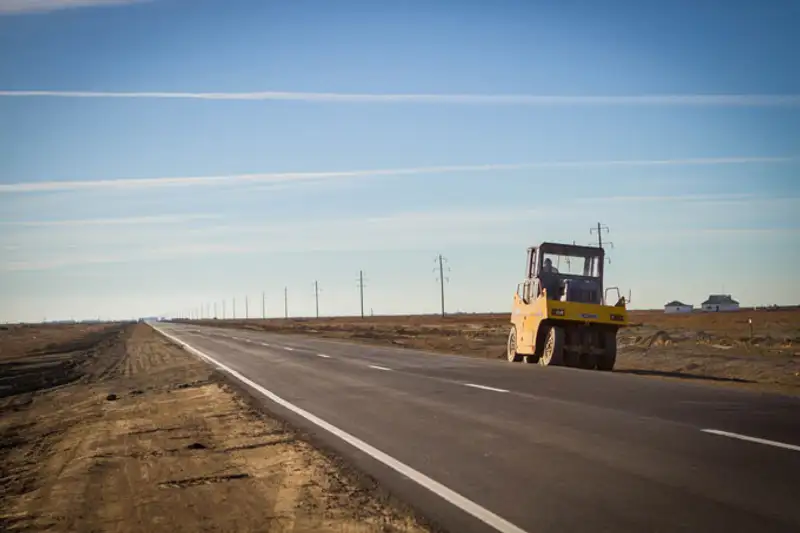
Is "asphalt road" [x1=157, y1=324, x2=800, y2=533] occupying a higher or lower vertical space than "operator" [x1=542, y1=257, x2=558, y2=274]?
lower

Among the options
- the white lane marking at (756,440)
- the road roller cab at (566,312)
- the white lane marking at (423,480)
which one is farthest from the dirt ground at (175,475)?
the road roller cab at (566,312)

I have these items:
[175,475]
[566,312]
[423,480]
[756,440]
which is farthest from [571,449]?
[566,312]

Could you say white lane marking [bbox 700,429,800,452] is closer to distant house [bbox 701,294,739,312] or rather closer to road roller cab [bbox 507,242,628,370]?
road roller cab [bbox 507,242,628,370]

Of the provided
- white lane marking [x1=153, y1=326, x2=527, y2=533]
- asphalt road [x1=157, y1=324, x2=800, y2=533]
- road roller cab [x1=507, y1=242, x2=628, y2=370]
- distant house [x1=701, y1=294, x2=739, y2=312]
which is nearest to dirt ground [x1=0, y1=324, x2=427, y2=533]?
white lane marking [x1=153, y1=326, x2=527, y2=533]

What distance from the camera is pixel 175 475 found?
9.86 m

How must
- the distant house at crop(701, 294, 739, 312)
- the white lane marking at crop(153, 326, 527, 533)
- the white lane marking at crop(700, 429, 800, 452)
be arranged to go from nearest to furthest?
the white lane marking at crop(153, 326, 527, 533)
the white lane marking at crop(700, 429, 800, 452)
the distant house at crop(701, 294, 739, 312)

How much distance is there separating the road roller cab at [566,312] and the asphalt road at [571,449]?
239 inches

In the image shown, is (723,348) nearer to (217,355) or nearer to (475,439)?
(217,355)

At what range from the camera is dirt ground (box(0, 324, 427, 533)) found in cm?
763

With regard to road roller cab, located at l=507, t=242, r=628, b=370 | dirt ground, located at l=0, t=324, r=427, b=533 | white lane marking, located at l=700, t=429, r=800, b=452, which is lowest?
dirt ground, located at l=0, t=324, r=427, b=533

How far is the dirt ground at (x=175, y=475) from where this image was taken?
763 cm

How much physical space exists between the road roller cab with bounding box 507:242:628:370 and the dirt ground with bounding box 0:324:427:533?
11.2 m

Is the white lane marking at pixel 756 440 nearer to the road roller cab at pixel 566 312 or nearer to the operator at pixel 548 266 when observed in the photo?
the road roller cab at pixel 566 312

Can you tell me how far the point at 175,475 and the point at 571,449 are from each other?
4782 millimetres
